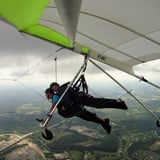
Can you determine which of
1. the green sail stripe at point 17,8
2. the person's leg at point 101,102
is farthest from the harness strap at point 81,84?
the green sail stripe at point 17,8

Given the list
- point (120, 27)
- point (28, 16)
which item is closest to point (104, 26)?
point (120, 27)

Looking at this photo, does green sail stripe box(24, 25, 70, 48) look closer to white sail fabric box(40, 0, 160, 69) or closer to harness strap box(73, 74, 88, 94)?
white sail fabric box(40, 0, 160, 69)

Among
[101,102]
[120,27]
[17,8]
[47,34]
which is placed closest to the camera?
[17,8]

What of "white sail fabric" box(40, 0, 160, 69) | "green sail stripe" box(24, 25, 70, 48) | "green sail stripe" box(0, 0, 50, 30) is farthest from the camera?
"green sail stripe" box(24, 25, 70, 48)

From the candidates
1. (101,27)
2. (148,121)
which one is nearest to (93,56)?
(101,27)

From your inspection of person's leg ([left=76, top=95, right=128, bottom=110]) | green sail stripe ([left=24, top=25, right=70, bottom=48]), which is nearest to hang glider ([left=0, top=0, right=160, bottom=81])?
green sail stripe ([left=24, top=25, right=70, bottom=48])

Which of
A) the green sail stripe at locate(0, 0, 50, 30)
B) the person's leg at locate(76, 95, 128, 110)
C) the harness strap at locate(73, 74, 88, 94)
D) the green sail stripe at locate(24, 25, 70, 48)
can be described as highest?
the green sail stripe at locate(0, 0, 50, 30)

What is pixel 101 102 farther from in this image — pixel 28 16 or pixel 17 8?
pixel 17 8

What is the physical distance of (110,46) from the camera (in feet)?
15.9

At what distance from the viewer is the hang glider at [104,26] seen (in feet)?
9.32

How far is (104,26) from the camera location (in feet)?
12.9

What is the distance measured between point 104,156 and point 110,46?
2828 inches

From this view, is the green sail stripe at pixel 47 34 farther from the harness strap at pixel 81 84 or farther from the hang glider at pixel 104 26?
the harness strap at pixel 81 84

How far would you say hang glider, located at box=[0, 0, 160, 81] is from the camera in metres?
2.84
